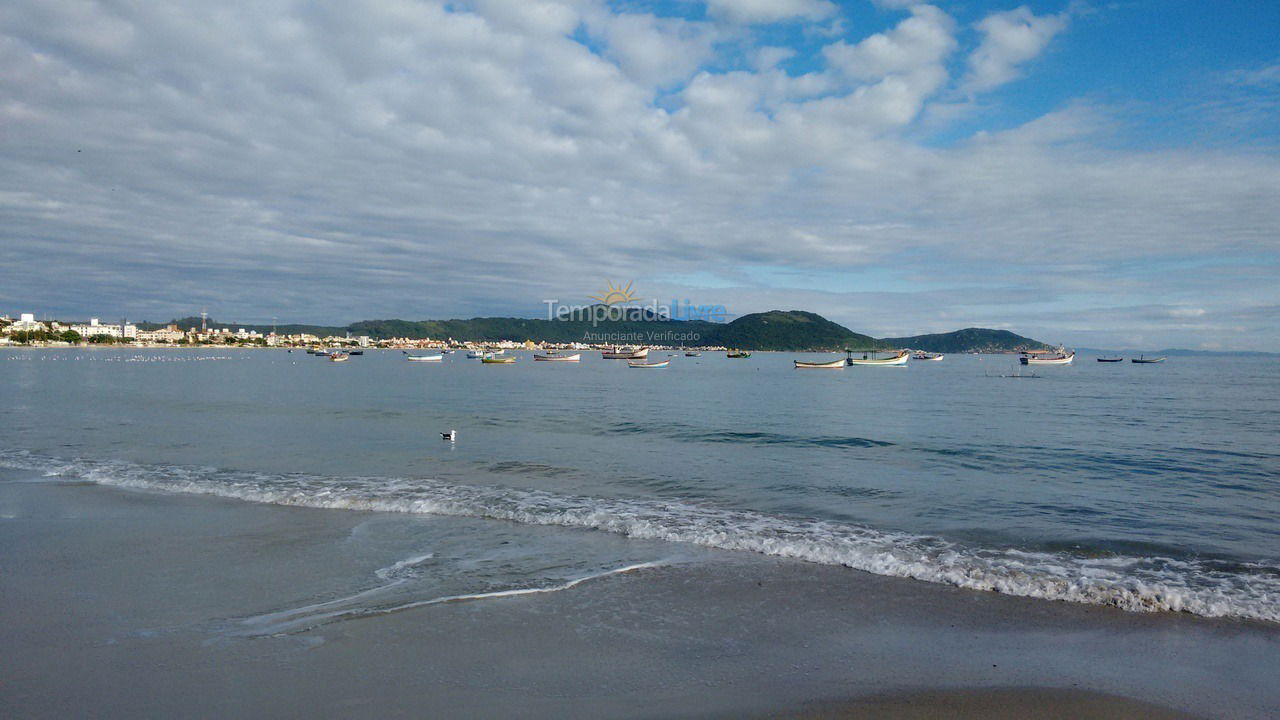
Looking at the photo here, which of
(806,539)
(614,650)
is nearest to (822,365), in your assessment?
(806,539)

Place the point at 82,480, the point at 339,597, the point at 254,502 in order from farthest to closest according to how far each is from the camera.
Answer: the point at 82,480 → the point at 254,502 → the point at 339,597

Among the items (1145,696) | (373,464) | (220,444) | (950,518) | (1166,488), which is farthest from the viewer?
(220,444)

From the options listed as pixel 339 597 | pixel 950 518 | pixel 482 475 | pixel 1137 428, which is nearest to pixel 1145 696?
pixel 950 518

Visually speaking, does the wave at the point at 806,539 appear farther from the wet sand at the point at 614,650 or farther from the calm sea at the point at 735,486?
the wet sand at the point at 614,650

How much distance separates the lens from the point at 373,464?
741 inches

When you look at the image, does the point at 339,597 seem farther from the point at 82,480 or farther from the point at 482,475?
the point at 82,480

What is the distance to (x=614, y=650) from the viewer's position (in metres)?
6.52

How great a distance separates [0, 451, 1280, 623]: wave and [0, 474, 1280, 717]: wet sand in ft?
1.82

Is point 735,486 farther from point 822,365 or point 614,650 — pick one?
point 822,365

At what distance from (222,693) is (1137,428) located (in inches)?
1444

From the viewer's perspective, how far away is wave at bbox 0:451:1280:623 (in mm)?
8602

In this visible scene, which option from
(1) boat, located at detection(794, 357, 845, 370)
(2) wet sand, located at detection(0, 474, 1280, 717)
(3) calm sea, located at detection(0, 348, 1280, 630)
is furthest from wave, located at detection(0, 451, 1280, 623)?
(1) boat, located at detection(794, 357, 845, 370)

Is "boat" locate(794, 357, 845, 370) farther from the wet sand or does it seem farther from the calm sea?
the wet sand

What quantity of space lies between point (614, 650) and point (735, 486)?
32.5ft
